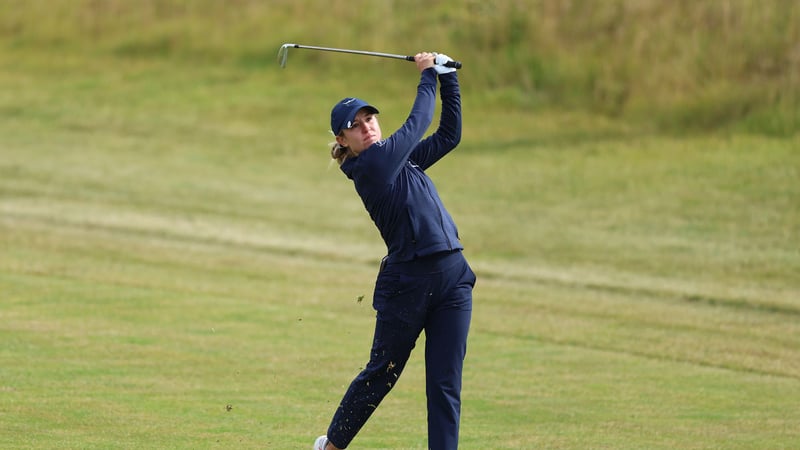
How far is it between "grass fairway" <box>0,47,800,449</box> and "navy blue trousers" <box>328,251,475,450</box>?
1.15 metres

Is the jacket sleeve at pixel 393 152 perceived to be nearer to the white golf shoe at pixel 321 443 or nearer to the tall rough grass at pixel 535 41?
the white golf shoe at pixel 321 443

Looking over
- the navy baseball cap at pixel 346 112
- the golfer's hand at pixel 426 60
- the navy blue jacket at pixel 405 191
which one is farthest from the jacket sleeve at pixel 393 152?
the golfer's hand at pixel 426 60

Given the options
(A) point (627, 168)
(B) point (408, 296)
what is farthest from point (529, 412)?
(A) point (627, 168)

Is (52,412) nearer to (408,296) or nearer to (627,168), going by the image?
(408,296)

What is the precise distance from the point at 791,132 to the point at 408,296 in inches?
674

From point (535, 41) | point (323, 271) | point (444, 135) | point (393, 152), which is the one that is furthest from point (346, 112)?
point (535, 41)

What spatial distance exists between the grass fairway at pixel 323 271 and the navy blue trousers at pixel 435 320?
1151 mm

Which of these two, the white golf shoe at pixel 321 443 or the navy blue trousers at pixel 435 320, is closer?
the navy blue trousers at pixel 435 320

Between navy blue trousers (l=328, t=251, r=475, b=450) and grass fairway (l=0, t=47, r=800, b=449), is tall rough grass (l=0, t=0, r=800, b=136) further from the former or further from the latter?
navy blue trousers (l=328, t=251, r=475, b=450)

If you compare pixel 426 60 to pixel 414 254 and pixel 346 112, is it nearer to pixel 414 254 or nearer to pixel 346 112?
pixel 346 112

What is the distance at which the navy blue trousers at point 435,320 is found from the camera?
7.12m

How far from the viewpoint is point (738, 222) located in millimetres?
19312

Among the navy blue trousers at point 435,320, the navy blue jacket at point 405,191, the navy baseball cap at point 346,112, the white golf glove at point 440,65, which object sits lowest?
the navy blue trousers at point 435,320

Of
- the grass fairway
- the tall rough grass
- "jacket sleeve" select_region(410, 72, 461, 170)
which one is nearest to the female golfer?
"jacket sleeve" select_region(410, 72, 461, 170)
